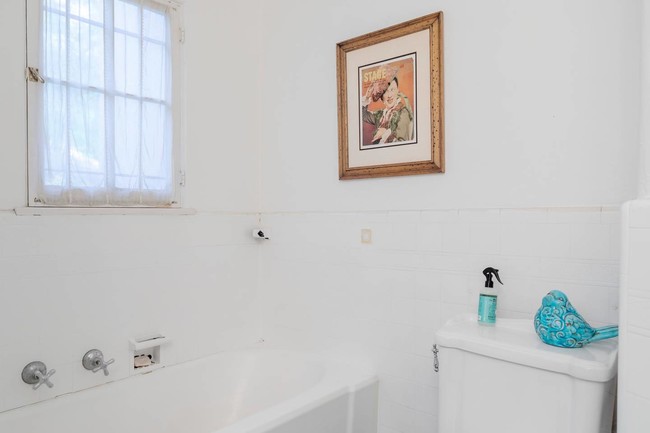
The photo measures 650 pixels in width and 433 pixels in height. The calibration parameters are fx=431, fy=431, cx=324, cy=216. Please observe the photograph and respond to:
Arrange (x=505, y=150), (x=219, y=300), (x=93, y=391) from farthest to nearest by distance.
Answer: (x=219, y=300), (x=93, y=391), (x=505, y=150)

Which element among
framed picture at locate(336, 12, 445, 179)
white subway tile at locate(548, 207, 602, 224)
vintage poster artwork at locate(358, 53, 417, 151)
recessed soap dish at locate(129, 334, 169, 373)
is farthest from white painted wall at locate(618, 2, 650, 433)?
recessed soap dish at locate(129, 334, 169, 373)

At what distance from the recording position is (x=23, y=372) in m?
1.69

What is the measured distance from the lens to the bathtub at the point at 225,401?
1.68 metres

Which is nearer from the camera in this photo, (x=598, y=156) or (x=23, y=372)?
(x=598, y=156)

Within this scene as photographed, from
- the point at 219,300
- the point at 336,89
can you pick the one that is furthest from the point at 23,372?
the point at 336,89

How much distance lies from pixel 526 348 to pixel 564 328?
0.13 meters

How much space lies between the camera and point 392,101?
1998mm

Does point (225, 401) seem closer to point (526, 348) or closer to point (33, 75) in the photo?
point (526, 348)

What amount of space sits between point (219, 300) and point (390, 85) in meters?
1.45

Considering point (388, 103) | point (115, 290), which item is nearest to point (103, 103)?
point (115, 290)

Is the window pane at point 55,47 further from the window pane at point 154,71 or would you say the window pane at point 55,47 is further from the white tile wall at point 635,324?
the white tile wall at point 635,324

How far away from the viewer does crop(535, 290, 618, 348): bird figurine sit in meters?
1.32

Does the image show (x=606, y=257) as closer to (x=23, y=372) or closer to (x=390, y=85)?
(x=390, y=85)

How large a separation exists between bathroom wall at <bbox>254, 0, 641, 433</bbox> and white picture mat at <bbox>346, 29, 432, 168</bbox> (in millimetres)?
97
